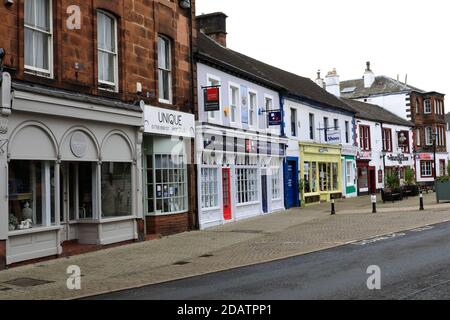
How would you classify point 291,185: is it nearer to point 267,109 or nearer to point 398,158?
point 267,109

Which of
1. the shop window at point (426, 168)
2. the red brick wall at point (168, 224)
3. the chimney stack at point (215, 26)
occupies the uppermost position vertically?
the chimney stack at point (215, 26)

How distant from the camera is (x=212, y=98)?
758 inches

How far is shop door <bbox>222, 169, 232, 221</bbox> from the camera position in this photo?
70.0 feet

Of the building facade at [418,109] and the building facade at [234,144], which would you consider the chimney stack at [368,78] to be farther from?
the building facade at [234,144]

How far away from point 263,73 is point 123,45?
13267 millimetres

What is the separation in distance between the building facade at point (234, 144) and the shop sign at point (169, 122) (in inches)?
Result: 26.9

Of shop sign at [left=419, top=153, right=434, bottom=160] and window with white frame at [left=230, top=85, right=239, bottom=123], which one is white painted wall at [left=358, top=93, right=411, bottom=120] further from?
window with white frame at [left=230, top=85, right=239, bottom=123]

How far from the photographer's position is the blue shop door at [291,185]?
91.1 feet

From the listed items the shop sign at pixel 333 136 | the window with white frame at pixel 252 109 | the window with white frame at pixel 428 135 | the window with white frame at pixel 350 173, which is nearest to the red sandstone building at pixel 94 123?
the window with white frame at pixel 252 109

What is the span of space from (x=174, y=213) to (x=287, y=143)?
36.5ft

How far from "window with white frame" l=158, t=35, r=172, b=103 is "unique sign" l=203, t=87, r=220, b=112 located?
6.11ft

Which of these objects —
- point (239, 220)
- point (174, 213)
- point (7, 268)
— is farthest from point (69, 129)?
point (239, 220)

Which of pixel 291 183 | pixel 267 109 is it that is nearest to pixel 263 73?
pixel 267 109

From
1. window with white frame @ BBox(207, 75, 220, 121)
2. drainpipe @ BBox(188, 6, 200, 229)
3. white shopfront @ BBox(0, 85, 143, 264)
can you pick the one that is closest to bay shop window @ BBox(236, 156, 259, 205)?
window with white frame @ BBox(207, 75, 220, 121)
